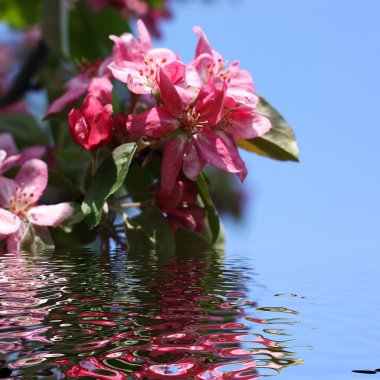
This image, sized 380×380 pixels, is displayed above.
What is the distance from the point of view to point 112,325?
0.37 m

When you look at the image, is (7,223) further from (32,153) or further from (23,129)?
(23,129)

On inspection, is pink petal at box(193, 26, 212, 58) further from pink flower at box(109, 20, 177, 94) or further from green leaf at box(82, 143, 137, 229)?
green leaf at box(82, 143, 137, 229)

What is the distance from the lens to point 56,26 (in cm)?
135

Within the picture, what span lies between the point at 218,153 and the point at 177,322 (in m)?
0.30

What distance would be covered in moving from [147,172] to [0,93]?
3.56ft

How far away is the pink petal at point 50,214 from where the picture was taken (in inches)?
28.6

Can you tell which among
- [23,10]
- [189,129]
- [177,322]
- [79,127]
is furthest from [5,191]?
[23,10]

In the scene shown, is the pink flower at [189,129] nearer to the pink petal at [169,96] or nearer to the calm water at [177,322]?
the pink petal at [169,96]

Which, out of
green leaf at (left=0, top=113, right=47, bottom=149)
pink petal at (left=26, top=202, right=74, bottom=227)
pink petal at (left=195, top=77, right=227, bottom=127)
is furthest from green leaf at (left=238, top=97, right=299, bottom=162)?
green leaf at (left=0, top=113, right=47, bottom=149)

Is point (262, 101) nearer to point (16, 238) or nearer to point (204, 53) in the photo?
point (204, 53)

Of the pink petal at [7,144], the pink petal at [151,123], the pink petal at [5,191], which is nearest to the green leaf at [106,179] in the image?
the pink petal at [151,123]

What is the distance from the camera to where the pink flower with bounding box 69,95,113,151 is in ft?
2.27

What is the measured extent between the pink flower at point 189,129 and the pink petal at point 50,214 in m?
0.12

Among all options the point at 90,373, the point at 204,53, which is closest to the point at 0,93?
the point at 204,53
